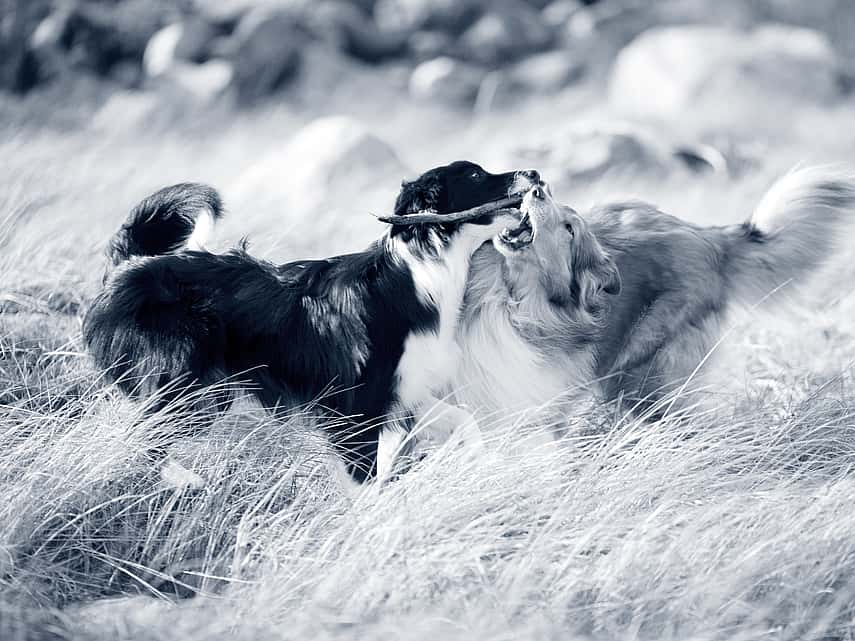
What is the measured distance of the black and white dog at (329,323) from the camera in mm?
3781

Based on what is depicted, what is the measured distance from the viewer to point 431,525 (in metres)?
3.22

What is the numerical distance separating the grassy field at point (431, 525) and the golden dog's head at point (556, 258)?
52 centimetres

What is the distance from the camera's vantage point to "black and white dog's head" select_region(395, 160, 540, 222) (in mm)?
3840

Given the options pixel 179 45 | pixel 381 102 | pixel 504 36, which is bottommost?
pixel 381 102

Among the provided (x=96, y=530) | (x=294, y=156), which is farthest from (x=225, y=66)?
(x=96, y=530)

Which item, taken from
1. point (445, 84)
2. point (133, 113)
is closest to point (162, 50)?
point (133, 113)

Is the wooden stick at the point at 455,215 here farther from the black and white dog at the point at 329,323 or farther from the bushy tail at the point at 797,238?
the bushy tail at the point at 797,238

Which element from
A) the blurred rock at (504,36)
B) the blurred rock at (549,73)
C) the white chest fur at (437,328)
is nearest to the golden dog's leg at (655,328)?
the white chest fur at (437,328)

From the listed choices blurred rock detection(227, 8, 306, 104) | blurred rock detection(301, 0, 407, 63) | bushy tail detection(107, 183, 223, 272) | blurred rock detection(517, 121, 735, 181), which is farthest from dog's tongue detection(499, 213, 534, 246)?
blurred rock detection(301, 0, 407, 63)

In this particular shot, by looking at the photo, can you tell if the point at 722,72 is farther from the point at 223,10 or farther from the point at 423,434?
the point at 423,434

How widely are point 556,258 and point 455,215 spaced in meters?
0.64

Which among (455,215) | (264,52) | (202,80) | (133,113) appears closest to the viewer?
(455,215)

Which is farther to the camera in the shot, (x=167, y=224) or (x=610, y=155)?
(x=610, y=155)

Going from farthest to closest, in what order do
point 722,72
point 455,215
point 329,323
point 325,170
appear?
A: 1. point 722,72
2. point 325,170
3. point 329,323
4. point 455,215
